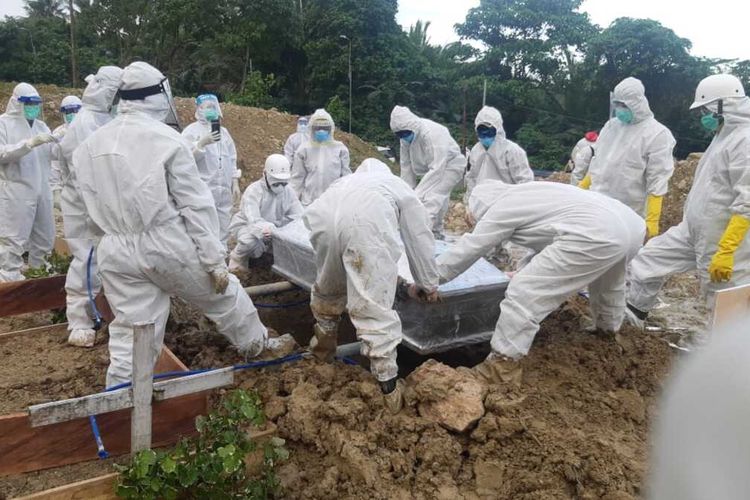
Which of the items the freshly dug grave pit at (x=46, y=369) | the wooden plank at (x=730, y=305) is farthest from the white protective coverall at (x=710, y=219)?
the freshly dug grave pit at (x=46, y=369)

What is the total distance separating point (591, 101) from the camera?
72.0 feet

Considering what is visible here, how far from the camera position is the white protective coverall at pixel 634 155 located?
5.49 meters

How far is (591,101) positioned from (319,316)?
20568mm

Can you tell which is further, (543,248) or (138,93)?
(543,248)

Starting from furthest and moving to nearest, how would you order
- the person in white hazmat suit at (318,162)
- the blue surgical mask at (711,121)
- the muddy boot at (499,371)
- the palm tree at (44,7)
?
the palm tree at (44,7)
the person in white hazmat suit at (318,162)
the blue surgical mask at (711,121)
the muddy boot at (499,371)

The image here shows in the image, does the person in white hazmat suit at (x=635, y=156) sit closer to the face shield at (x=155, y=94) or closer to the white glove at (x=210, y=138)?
the white glove at (x=210, y=138)

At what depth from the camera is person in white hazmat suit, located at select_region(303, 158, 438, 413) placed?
331 cm

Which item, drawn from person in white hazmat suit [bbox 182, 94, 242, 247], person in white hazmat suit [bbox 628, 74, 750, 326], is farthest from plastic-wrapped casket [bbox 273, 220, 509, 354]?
person in white hazmat suit [bbox 182, 94, 242, 247]

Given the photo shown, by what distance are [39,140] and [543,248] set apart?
482cm

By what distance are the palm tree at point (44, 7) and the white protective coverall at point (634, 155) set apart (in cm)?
3435

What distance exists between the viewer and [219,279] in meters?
3.46

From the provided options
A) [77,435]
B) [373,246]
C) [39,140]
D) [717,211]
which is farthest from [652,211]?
[39,140]

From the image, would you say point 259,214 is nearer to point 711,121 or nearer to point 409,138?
point 409,138

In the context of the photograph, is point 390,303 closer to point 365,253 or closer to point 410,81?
point 365,253
